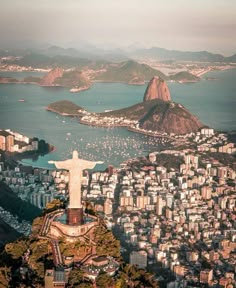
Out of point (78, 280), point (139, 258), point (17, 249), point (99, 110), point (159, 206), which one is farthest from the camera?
point (99, 110)

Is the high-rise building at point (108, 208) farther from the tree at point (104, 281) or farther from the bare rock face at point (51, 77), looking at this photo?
the bare rock face at point (51, 77)

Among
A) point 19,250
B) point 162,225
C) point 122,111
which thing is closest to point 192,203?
point 162,225

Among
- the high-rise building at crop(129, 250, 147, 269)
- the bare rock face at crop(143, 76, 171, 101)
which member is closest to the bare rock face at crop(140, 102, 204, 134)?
the bare rock face at crop(143, 76, 171, 101)

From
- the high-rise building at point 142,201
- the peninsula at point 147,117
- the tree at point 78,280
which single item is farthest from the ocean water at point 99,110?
the tree at point 78,280

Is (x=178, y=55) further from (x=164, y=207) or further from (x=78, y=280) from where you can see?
(x=78, y=280)

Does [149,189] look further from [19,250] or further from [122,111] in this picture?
[122,111]

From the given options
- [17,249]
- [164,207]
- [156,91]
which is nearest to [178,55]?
[156,91]
